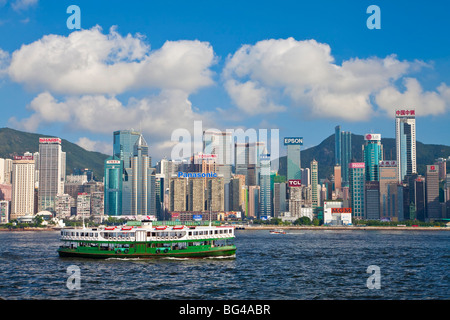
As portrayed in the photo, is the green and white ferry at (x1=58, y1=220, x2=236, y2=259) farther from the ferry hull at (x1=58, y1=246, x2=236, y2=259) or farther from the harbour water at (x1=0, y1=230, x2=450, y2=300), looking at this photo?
the harbour water at (x1=0, y1=230, x2=450, y2=300)

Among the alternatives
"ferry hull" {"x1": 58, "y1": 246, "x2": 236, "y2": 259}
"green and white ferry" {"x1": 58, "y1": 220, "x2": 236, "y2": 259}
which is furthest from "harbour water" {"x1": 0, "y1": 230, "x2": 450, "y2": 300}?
"green and white ferry" {"x1": 58, "y1": 220, "x2": 236, "y2": 259}

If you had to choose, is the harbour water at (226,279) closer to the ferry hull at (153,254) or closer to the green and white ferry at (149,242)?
the ferry hull at (153,254)

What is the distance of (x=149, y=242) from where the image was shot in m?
87.5

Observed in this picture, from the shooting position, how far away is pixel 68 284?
5931 centimetres

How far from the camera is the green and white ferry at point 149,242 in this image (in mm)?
87500

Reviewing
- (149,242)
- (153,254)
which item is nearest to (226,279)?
(153,254)

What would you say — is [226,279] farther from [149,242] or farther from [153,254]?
[149,242]

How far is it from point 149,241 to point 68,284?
28.7 m
